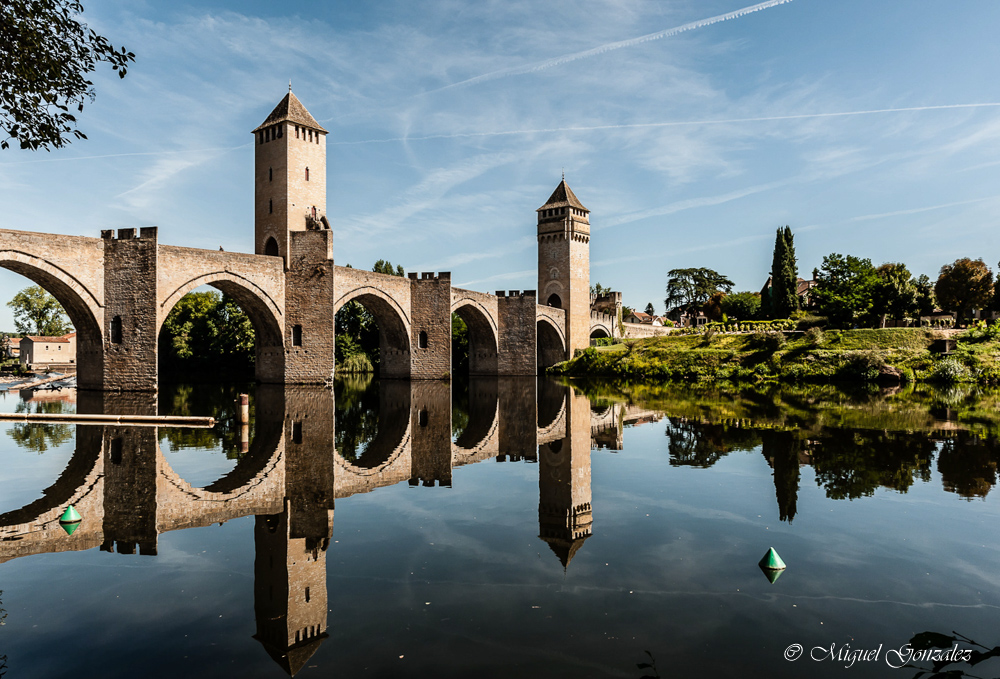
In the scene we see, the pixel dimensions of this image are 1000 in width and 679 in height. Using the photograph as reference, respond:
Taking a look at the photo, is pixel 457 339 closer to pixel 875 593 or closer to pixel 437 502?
pixel 437 502

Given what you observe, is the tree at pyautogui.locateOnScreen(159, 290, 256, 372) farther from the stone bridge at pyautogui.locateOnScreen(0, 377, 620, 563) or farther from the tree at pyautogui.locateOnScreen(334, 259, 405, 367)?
the stone bridge at pyautogui.locateOnScreen(0, 377, 620, 563)

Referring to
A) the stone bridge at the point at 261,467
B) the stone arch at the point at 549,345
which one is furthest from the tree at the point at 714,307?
the stone bridge at the point at 261,467

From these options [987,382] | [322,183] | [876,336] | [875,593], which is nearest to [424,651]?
[875,593]

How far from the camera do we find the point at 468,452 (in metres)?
12.4

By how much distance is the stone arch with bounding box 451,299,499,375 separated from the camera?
41594mm

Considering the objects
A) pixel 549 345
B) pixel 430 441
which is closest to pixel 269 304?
pixel 430 441

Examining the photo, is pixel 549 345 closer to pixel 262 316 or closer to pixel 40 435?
pixel 262 316

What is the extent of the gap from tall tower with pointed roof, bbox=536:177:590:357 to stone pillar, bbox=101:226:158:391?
3378cm

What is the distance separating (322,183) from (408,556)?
29117 mm

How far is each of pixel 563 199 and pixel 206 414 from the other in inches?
1542

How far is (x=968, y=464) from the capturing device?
35.0 ft

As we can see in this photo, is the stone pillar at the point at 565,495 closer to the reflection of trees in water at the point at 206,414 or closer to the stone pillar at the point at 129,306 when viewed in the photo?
the reflection of trees in water at the point at 206,414

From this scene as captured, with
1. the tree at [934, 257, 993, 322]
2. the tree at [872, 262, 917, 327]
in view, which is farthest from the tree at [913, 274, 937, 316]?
the tree at [934, 257, 993, 322]

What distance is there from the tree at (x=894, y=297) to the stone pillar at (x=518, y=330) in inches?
1019
